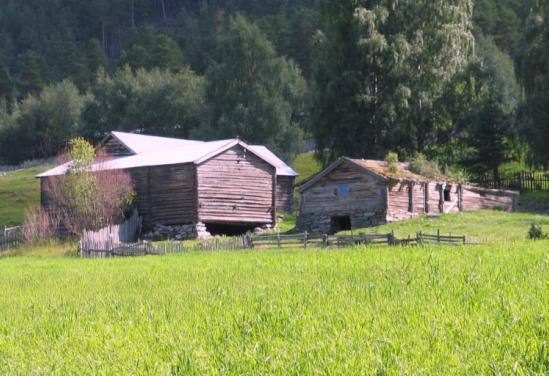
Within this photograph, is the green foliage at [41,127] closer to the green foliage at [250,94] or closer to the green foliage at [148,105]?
the green foliage at [148,105]

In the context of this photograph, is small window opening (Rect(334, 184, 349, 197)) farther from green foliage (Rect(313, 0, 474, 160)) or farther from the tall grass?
the tall grass

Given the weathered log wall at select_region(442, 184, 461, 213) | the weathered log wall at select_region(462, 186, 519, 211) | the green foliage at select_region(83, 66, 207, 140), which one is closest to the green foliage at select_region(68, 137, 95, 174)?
the weathered log wall at select_region(442, 184, 461, 213)

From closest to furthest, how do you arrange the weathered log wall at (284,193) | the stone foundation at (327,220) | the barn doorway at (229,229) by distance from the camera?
the stone foundation at (327,220) < the barn doorway at (229,229) < the weathered log wall at (284,193)

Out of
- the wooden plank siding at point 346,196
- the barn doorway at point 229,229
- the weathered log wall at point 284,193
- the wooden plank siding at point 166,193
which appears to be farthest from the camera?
the weathered log wall at point 284,193

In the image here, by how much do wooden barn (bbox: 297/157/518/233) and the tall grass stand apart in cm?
2664

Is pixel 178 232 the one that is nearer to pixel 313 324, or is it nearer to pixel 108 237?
pixel 108 237

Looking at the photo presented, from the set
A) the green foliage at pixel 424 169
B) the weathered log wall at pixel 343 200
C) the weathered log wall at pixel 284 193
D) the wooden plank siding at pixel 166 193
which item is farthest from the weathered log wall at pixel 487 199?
the wooden plank siding at pixel 166 193

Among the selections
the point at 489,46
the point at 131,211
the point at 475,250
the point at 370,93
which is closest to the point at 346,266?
the point at 475,250

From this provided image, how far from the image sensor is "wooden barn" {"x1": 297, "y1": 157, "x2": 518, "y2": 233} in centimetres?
4347

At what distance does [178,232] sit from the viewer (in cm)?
4694

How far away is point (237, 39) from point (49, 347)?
63864 millimetres

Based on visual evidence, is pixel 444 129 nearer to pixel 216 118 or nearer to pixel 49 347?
pixel 216 118

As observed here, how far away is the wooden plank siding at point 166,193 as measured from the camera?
47.1 metres

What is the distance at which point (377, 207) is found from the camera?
1706 inches
